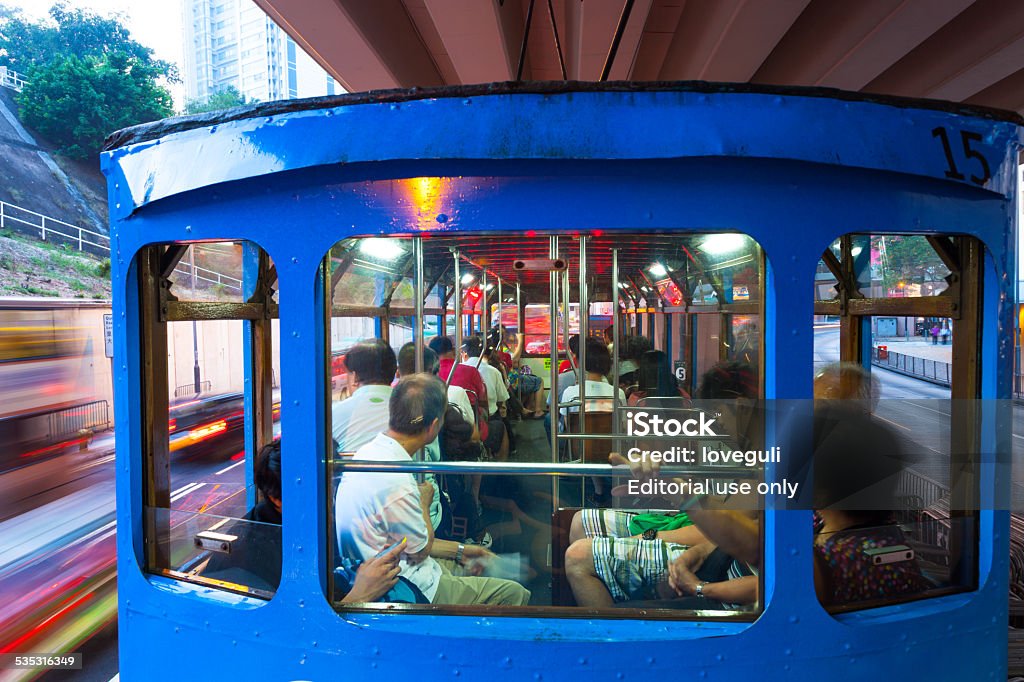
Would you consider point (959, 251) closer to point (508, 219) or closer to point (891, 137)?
point (891, 137)

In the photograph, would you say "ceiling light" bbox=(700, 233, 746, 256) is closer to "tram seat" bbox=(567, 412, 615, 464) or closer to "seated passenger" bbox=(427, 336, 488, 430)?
"tram seat" bbox=(567, 412, 615, 464)

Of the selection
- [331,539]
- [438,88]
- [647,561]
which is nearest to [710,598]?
[647,561]

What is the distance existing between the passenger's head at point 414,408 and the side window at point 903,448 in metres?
1.28

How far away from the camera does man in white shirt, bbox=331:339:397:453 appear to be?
7.23ft

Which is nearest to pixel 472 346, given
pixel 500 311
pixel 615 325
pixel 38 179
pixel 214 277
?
pixel 500 311

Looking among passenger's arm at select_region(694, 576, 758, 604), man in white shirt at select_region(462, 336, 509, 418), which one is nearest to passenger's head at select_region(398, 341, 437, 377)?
passenger's arm at select_region(694, 576, 758, 604)

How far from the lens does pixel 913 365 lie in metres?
2.95

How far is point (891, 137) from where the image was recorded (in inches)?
76.1

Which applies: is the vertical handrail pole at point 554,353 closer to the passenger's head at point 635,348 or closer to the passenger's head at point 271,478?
the passenger's head at point 271,478

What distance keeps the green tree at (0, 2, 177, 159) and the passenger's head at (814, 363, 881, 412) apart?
34.0 meters

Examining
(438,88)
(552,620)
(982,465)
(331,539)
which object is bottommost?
(552,620)

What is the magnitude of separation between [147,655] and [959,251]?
3.20m

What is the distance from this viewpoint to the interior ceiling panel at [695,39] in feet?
22.3

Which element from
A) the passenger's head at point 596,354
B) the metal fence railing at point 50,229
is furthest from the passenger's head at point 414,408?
the metal fence railing at point 50,229
